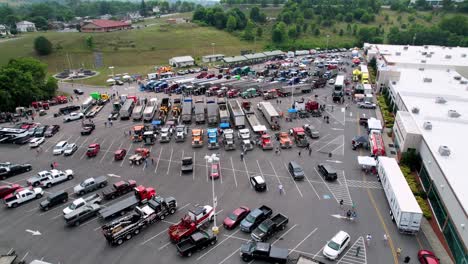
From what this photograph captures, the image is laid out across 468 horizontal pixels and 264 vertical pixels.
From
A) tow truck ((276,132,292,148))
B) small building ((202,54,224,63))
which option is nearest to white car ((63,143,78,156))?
tow truck ((276,132,292,148))

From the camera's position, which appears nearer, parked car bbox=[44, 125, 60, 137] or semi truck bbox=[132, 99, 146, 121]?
parked car bbox=[44, 125, 60, 137]

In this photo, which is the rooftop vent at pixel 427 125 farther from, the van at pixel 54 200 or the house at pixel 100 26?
the house at pixel 100 26

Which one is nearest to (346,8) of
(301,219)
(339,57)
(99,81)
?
(339,57)

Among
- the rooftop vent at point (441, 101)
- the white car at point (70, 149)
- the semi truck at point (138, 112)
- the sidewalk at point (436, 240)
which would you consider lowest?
the sidewalk at point (436, 240)

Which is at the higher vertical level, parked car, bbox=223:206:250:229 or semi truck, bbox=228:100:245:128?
semi truck, bbox=228:100:245:128

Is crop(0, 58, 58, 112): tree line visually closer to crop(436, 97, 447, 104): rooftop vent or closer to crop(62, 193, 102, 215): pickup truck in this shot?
crop(62, 193, 102, 215): pickup truck

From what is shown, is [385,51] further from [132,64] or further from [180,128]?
[132,64]

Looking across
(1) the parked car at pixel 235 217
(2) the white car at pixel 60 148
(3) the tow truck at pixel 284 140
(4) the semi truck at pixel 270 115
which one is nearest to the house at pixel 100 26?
(2) the white car at pixel 60 148
